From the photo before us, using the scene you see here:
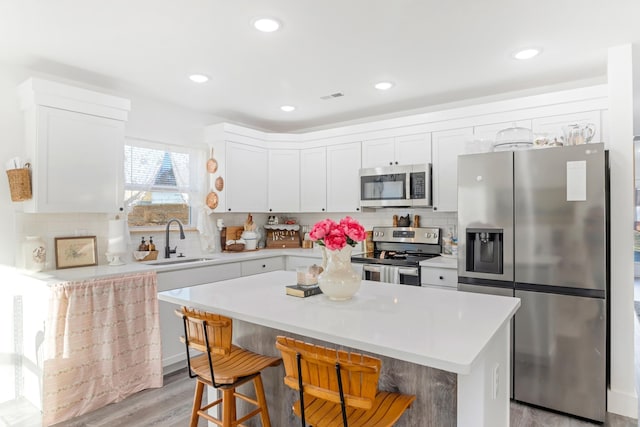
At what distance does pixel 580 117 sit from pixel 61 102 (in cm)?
403

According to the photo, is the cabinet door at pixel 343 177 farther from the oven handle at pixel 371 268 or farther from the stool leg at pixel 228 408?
the stool leg at pixel 228 408

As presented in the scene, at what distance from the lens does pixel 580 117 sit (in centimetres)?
299

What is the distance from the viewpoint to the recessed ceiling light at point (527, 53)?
2.61 metres

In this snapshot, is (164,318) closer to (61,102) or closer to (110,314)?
(110,314)

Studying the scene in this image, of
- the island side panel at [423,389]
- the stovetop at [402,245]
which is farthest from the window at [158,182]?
A: the island side panel at [423,389]

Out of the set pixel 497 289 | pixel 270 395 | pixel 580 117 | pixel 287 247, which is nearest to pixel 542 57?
pixel 580 117

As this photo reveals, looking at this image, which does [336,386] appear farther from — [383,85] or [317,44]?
[383,85]

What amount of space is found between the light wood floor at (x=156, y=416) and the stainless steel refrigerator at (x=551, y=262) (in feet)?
0.31

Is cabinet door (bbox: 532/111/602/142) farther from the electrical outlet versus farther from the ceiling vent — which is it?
the electrical outlet

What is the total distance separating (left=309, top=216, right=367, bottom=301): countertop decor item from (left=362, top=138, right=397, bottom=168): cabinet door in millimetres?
2219

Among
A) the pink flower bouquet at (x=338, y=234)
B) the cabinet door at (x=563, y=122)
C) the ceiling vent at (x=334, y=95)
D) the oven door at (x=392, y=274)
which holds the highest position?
the ceiling vent at (x=334, y=95)

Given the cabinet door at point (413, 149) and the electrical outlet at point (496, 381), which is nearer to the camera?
the electrical outlet at point (496, 381)

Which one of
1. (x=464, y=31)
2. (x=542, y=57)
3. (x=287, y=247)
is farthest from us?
(x=287, y=247)

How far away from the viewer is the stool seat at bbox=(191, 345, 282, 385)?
1.74 m
